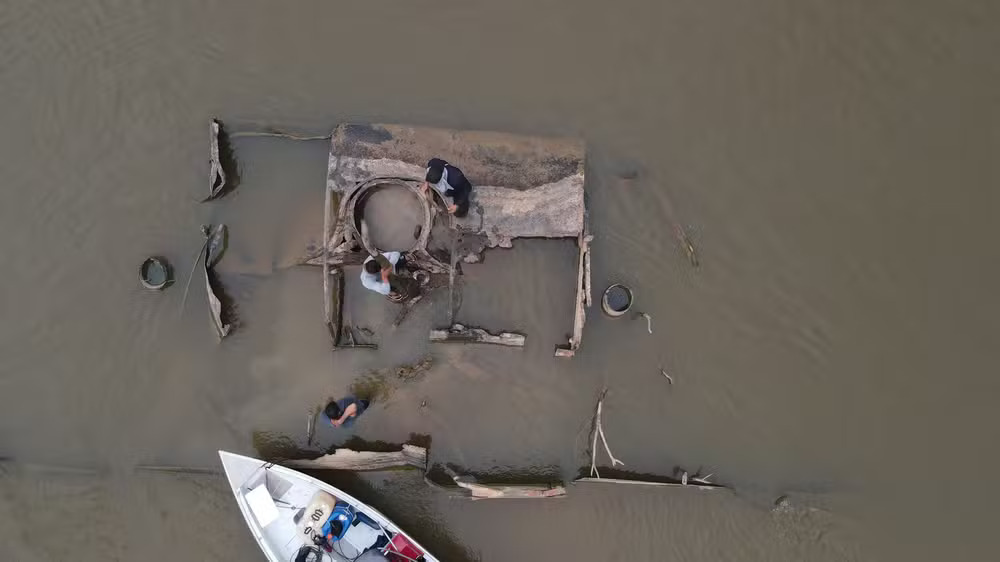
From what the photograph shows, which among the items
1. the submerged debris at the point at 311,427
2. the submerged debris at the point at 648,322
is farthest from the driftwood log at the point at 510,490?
the submerged debris at the point at 648,322

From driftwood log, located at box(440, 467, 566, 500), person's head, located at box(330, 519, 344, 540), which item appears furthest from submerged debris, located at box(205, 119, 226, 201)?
driftwood log, located at box(440, 467, 566, 500)

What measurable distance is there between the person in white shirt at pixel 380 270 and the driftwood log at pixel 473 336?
1180mm

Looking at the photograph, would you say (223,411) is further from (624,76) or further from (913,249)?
(913,249)

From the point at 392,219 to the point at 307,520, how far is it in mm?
4282

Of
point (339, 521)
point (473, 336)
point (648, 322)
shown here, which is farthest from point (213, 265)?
point (648, 322)

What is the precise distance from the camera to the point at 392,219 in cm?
841

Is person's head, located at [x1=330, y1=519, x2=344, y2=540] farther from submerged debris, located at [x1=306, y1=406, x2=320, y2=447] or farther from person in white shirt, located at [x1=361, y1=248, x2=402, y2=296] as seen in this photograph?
person in white shirt, located at [x1=361, y1=248, x2=402, y2=296]

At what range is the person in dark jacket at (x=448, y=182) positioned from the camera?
7773mm

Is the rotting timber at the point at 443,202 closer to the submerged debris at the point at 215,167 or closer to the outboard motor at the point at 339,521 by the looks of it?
the submerged debris at the point at 215,167

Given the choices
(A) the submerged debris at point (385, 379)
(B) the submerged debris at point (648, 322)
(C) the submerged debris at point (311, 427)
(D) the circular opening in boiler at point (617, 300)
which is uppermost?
(D) the circular opening in boiler at point (617, 300)

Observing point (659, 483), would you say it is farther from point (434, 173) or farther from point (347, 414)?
point (434, 173)

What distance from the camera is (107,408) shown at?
8906mm

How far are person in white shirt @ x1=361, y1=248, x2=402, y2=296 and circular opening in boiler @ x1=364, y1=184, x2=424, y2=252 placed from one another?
570 millimetres

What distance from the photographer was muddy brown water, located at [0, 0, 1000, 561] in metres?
8.78
